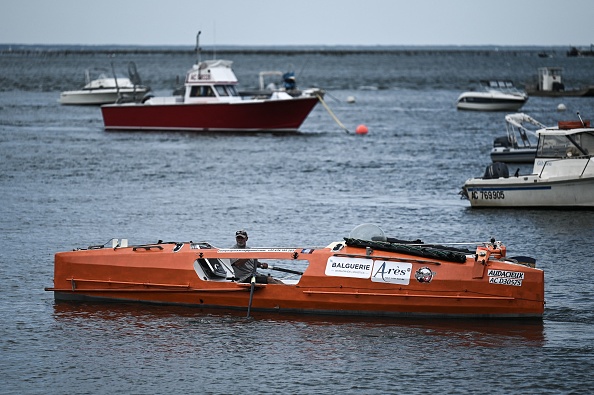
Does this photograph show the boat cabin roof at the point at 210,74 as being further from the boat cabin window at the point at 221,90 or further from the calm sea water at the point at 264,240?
the calm sea water at the point at 264,240

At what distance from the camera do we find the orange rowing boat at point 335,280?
20250 millimetres

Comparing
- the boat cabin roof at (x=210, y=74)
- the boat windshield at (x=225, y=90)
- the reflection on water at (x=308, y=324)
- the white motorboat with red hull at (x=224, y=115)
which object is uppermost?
the boat cabin roof at (x=210, y=74)

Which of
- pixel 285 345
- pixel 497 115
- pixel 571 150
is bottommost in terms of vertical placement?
pixel 285 345

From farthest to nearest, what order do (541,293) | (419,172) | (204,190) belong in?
1. (419,172)
2. (204,190)
3. (541,293)

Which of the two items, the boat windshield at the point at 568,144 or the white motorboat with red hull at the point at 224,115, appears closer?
the boat windshield at the point at 568,144

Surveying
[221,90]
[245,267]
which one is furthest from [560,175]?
[221,90]

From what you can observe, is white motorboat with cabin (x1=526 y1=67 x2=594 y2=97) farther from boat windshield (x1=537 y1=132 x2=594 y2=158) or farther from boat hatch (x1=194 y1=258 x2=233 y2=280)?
boat hatch (x1=194 y1=258 x2=233 y2=280)

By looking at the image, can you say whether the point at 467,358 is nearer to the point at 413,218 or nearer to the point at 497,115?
the point at 413,218

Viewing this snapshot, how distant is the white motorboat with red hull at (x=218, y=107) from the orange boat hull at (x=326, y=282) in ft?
119

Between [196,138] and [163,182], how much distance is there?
16.6 meters

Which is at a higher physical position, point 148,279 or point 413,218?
point 413,218

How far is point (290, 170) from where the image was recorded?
46.9 m

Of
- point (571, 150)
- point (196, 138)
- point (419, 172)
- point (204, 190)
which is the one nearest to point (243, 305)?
point (571, 150)

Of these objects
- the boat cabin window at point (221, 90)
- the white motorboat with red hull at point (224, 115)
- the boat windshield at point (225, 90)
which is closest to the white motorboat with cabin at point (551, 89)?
the white motorboat with red hull at point (224, 115)
